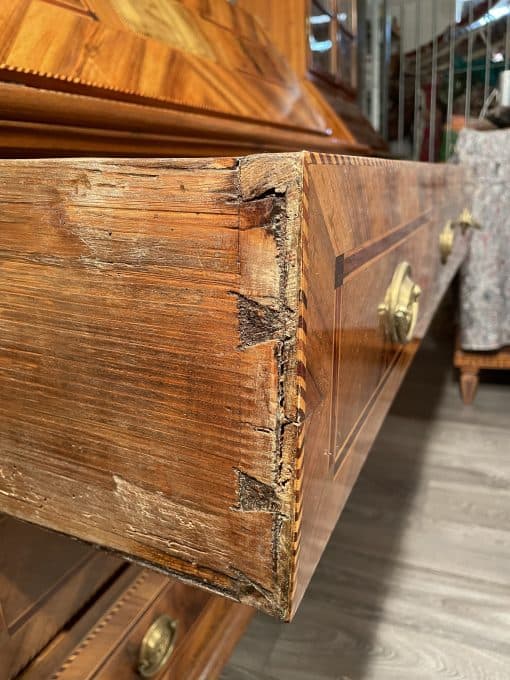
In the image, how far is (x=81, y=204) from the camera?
0.30 m

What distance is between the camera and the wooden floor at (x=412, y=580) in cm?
84

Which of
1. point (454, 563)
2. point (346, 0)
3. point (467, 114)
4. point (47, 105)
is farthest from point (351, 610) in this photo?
point (467, 114)

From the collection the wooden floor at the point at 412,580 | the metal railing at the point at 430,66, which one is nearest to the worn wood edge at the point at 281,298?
the wooden floor at the point at 412,580

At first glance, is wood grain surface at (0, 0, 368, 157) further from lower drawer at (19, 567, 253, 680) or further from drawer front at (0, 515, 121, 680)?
lower drawer at (19, 567, 253, 680)

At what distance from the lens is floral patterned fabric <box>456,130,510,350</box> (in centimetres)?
146

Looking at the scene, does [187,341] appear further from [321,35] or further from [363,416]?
[321,35]

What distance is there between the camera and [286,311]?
258 mm

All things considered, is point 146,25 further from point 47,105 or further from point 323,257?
point 323,257

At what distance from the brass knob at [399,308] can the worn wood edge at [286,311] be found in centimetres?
20

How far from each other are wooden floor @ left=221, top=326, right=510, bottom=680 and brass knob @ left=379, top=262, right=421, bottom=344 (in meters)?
0.58

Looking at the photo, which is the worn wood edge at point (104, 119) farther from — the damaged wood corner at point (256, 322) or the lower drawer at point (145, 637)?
the lower drawer at point (145, 637)

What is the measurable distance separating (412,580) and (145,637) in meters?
0.53

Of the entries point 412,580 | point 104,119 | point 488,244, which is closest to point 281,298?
point 104,119

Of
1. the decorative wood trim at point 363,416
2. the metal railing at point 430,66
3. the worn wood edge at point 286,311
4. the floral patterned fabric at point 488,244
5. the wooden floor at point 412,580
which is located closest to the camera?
the worn wood edge at point 286,311
